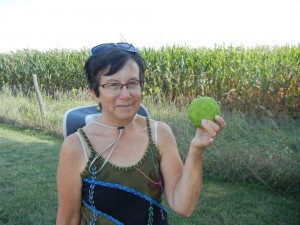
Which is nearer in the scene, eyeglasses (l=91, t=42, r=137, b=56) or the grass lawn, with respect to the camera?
eyeglasses (l=91, t=42, r=137, b=56)

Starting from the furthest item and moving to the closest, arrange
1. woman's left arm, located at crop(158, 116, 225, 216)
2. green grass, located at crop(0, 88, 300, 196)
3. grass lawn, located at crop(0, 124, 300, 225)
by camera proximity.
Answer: green grass, located at crop(0, 88, 300, 196) → grass lawn, located at crop(0, 124, 300, 225) → woman's left arm, located at crop(158, 116, 225, 216)

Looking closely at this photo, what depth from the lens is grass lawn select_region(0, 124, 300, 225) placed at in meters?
4.21

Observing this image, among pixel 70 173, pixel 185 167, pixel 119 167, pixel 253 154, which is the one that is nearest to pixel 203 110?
pixel 185 167

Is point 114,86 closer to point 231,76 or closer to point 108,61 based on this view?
point 108,61

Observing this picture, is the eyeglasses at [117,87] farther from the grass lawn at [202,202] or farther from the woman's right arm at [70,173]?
the grass lawn at [202,202]

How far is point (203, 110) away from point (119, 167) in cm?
53

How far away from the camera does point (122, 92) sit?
71.1 inches

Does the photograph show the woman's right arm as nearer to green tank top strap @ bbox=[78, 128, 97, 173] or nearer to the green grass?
green tank top strap @ bbox=[78, 128, 97, 173]

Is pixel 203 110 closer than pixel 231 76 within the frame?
Yes

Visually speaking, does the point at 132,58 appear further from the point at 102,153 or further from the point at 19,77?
the point at 19,77

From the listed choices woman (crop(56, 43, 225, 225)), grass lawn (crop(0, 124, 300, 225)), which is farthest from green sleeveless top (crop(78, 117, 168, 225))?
grass lawn (crop(0, 124, 300, 225))

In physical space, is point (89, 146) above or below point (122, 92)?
below

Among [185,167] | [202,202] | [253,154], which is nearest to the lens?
[185,167]

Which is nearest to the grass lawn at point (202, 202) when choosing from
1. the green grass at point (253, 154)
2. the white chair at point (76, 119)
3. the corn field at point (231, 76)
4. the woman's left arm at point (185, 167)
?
the green grass at point (253, 154)
